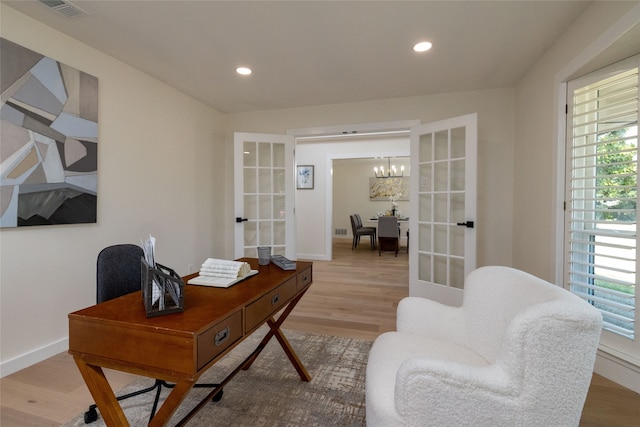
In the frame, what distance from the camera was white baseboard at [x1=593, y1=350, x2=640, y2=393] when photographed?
1.76m

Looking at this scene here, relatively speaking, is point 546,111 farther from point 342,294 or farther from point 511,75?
point 342,294

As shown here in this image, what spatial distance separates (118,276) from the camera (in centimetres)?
158

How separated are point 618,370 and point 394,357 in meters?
1.74

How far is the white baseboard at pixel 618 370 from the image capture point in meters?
1.76

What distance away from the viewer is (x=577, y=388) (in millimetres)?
888

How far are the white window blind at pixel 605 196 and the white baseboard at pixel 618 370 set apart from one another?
0.18 m

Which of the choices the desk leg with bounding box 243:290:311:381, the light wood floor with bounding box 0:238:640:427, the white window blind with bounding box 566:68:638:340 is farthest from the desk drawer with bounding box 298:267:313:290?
the white window blind with bounding box 566:68:638:340

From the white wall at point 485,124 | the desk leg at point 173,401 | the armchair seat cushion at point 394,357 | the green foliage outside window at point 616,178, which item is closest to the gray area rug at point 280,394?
the armchair seat cushion at point 394,357

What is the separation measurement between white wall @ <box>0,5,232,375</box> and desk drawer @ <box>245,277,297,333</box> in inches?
77.0

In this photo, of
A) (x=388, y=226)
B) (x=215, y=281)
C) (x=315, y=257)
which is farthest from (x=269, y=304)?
(x=388, y=226)

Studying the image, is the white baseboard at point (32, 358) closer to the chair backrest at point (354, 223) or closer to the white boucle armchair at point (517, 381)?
the white boucle armchair at point (517, 381)

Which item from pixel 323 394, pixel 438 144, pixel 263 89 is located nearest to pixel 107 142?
pixel 263 89

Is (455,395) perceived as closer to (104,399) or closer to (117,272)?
(104,399)

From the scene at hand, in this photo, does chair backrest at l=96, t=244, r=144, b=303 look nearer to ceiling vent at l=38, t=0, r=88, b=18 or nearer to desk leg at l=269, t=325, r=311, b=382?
desk leg at l=269, t=325, r=311, b=382
